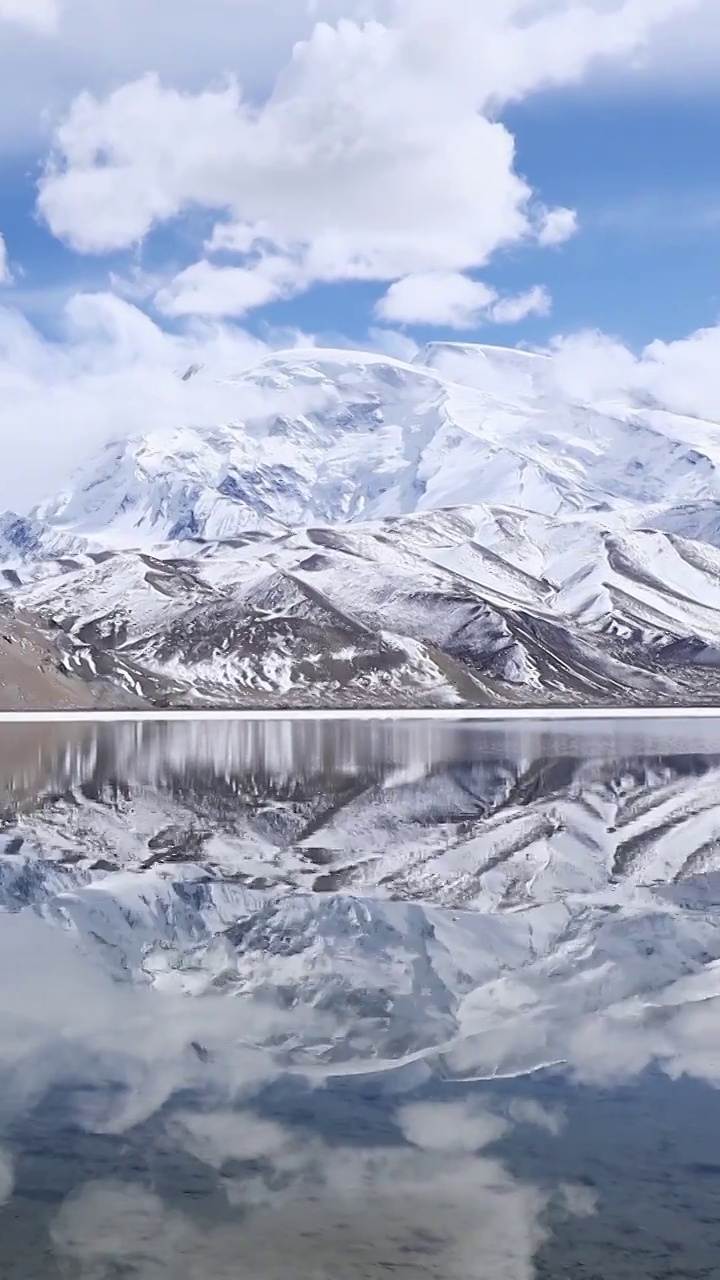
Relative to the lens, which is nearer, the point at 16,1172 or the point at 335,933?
the point at 16,1172

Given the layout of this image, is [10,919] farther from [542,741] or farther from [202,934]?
[542,741]

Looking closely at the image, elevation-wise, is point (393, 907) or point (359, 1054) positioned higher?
point (393, 907)

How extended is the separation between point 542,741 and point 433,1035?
9307 cm

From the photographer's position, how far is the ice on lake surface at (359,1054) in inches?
478

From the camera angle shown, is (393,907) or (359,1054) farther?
(393,907)

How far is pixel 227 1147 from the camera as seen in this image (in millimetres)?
14344

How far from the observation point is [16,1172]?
13.3 metres

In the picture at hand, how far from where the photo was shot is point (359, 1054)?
1792cm

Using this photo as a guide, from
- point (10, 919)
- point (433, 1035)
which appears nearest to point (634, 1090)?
point (433, 1035)

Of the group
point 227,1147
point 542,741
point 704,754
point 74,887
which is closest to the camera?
point 227,1147

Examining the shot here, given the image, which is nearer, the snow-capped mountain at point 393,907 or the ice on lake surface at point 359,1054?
the ice on lake surface at point 359,1054

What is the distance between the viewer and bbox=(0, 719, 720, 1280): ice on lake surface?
12.1 meters

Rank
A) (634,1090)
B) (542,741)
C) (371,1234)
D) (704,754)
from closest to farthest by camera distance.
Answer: (371,1234) → (634,1090) → (704,754) → (542,741)

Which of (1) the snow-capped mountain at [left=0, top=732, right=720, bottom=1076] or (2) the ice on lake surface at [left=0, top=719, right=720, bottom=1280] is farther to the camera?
(1) the snow-capped mountain at [left=0, top=732, right=720, bottom=1076]
